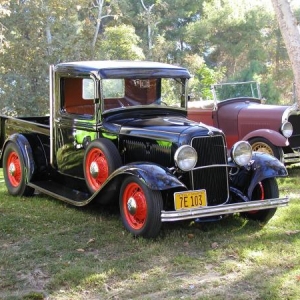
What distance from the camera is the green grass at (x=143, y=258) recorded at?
150 inches

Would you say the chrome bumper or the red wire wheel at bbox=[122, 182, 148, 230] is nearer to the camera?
the chrome bumper

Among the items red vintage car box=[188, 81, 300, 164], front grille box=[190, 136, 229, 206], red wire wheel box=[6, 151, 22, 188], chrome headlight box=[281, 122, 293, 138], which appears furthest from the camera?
chrome headlight box=[281, 122, 293, 138]

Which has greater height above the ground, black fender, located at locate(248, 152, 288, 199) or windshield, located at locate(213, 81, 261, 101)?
windshield, located at locate(213, 81, 261, 101)

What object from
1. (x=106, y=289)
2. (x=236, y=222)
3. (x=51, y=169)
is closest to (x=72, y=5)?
(x=51, y=169)

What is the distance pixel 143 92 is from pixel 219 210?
1977 mm

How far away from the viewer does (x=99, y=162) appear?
5.73m

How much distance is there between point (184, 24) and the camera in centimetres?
3309

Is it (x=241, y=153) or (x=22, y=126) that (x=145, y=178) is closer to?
(x=241, y=153)

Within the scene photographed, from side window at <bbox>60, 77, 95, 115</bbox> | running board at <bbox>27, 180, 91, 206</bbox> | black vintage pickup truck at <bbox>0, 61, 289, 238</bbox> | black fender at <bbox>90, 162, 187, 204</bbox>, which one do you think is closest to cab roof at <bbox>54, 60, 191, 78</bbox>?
black vintage pickup truck at <bbox>0, 61, 289, 238</bbox>

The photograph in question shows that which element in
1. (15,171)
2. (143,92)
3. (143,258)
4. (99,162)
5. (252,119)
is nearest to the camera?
(143,258)

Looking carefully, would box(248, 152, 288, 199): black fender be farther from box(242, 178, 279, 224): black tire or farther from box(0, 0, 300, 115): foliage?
box(0, 0, 300, 115): foliage

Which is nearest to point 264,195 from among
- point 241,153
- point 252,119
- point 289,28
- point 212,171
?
point 241,153

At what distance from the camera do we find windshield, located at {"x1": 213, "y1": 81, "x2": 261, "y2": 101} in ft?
32.1

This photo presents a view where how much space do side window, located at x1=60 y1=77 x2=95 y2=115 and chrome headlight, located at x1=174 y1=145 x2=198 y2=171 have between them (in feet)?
4.73
